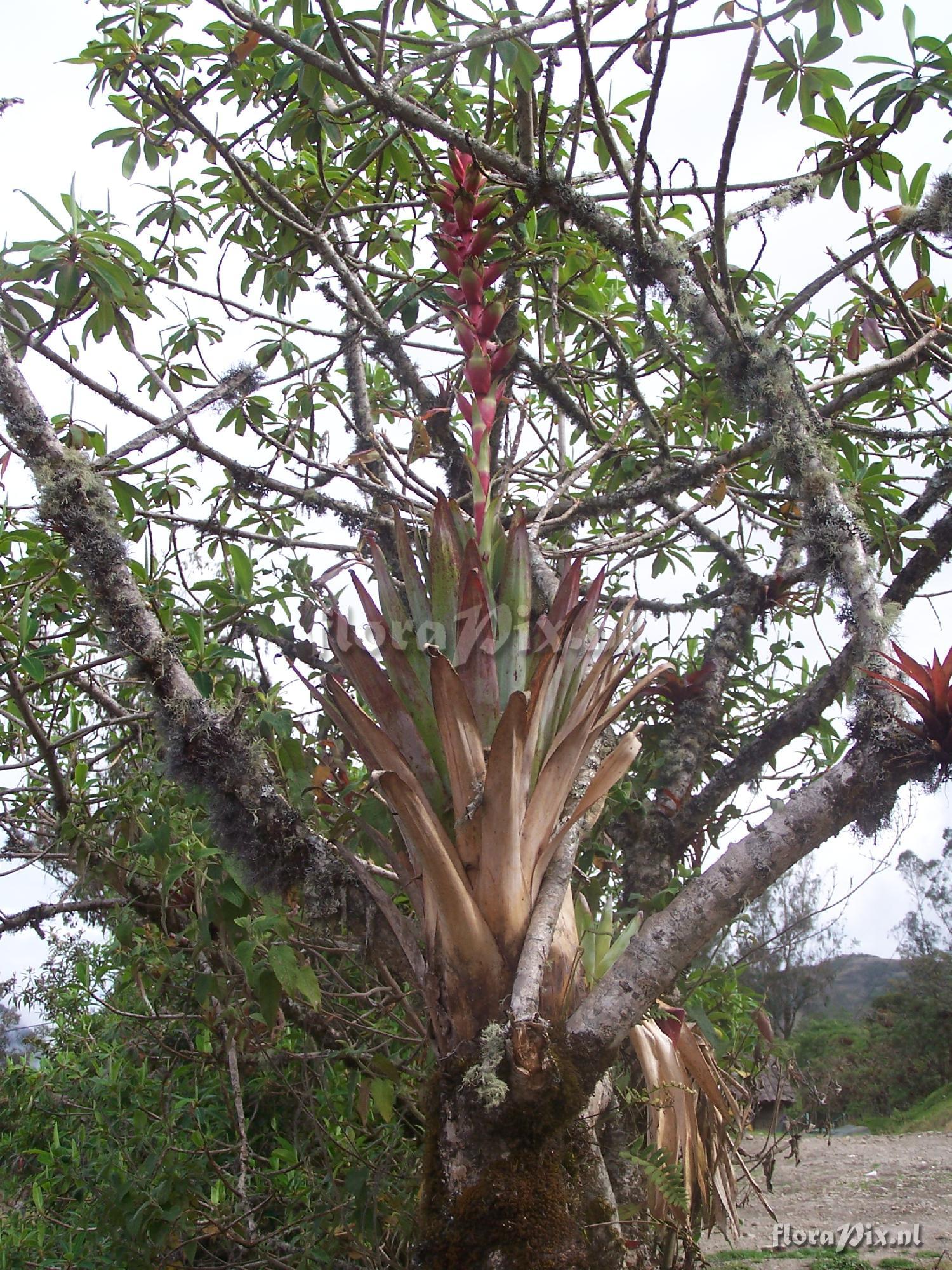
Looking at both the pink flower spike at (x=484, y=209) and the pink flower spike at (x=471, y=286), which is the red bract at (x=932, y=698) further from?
the pink flower spike at (x=484, y=209)

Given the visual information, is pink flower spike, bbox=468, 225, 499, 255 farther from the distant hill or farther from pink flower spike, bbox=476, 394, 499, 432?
the distant hill

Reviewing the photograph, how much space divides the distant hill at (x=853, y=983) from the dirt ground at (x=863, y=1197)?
17.7m

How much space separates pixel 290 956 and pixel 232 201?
2.82 m

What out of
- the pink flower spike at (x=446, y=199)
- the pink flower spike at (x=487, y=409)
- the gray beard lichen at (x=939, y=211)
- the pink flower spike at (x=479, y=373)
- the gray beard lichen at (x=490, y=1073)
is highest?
the pink flower spike at (x=446, y=199)

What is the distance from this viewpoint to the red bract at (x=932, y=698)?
5.19 ft

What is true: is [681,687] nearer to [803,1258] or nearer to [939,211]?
[939,211]

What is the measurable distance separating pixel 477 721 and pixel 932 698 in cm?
83

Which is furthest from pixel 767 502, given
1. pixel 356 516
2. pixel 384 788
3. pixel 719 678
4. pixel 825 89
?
pixel 384 788

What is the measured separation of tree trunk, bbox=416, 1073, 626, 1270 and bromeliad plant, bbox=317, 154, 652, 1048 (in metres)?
0.14

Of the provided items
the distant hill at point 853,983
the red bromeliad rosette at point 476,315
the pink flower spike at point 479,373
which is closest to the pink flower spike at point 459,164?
the red bromeliad rosette at point 476,315

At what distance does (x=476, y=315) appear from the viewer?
76.8 inches

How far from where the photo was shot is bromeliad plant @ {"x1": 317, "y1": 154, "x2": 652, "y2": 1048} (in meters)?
1.47

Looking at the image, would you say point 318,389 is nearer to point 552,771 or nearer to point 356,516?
point 356,516

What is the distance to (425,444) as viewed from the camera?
2.48 meters
